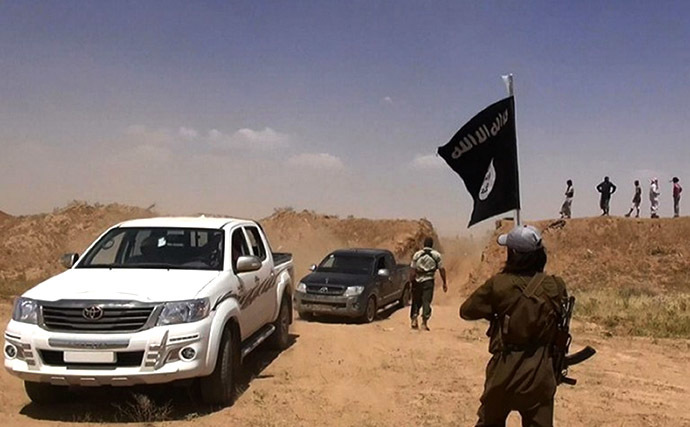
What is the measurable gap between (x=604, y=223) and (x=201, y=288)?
22177 millimetres

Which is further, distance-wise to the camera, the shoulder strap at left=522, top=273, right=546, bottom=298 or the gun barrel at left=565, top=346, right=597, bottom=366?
the gun barrel at left=565, top=346, right=597, bottom=366

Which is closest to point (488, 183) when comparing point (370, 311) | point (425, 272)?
point (425, 272)

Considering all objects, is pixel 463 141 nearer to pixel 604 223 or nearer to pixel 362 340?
pixel 362 340

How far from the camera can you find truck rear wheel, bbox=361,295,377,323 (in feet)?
46.4

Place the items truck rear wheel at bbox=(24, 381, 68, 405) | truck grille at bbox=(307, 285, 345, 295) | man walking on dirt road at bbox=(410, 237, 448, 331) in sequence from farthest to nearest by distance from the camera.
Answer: truck grille at bbox=(307, 285, 345, 295), man walking on dirt road at bbox=(410, 237, 448, 331), truck rear wheel at bbox=(24, 381, 68, 405)

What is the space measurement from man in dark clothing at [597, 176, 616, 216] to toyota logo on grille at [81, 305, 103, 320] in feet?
71.5

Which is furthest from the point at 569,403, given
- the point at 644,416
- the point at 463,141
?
the point at 463,141

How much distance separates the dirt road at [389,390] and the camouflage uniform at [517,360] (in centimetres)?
252

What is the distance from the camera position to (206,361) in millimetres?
6266

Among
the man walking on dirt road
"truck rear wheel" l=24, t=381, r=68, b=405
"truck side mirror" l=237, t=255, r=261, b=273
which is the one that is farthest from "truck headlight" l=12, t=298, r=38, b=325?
the man walking on dirt road

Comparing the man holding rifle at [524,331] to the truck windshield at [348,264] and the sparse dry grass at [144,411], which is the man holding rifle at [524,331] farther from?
the truck windshield at [348,264]

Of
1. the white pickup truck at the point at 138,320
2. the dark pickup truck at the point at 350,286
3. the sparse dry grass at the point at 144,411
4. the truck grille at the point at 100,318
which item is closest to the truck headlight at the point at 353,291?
the dark pickup truck at the point at 350,286

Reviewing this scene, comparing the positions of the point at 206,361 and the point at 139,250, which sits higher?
the point at 139,250

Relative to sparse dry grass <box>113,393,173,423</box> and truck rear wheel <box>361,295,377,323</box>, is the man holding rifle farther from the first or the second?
truck rear wheel <box>361,295,377,323</box>
